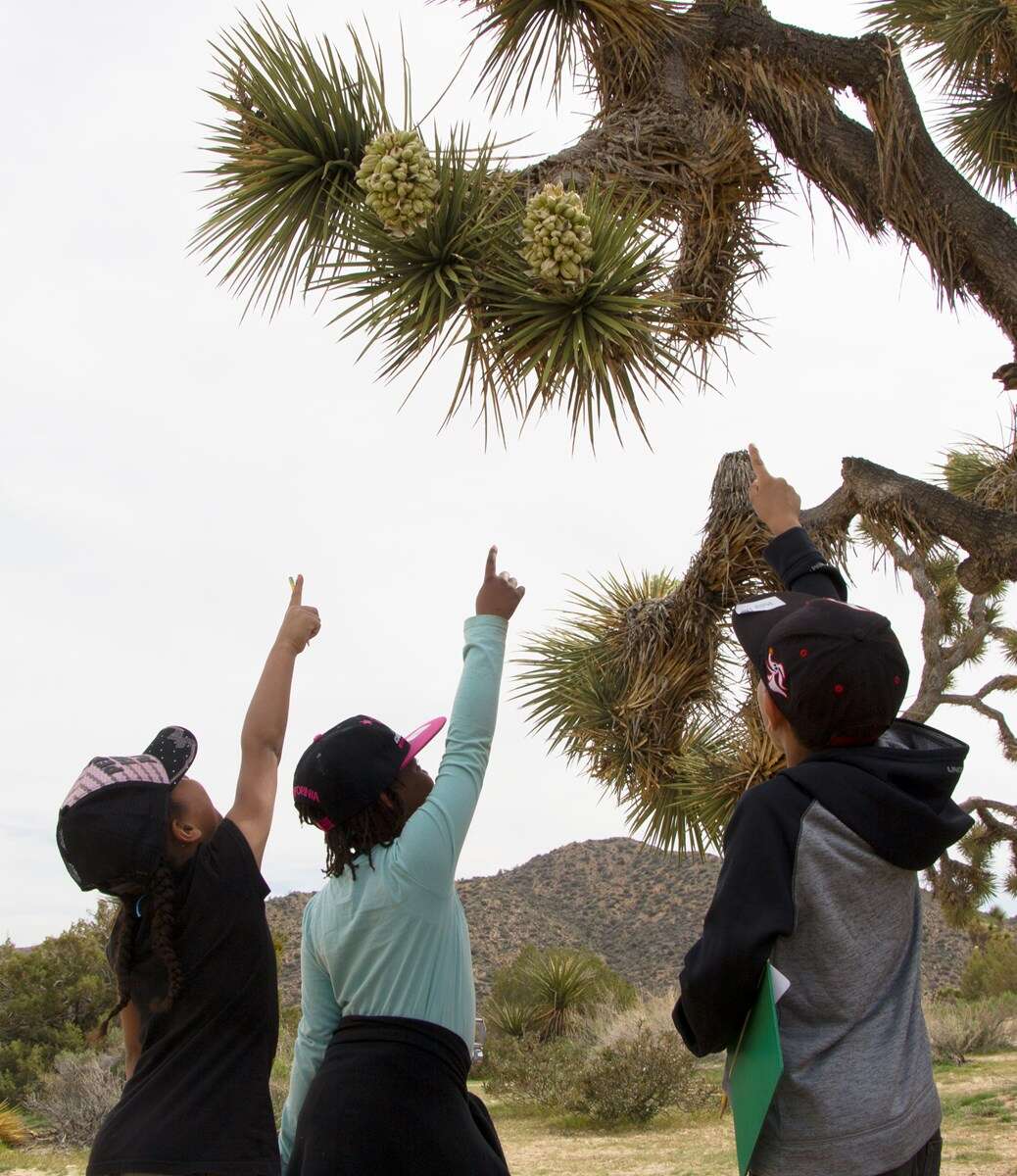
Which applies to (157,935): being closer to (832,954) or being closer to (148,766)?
(148,766)

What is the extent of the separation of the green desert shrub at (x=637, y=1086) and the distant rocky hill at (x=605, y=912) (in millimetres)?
14401

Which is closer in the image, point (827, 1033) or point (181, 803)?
point (827, 1033)

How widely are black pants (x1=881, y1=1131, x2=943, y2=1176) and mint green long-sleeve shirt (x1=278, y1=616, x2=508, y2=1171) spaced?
0.76 meters

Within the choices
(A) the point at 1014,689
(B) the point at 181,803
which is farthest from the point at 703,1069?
(B) the point at 181,803

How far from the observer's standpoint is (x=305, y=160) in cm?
506

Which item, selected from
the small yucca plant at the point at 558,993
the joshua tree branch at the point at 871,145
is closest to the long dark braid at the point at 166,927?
the joshua tree branch at the point at 871,145

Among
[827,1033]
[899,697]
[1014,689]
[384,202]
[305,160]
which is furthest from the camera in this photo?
[1014,689]

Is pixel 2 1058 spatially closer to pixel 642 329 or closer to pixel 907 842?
pixel 642 329

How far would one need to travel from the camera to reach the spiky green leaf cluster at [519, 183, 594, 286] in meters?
4.42

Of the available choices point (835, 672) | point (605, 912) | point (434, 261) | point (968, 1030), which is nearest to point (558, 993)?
point (968, 1030)

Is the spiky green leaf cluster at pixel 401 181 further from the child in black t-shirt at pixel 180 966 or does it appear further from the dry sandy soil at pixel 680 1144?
the dry sandy soil at pixel 680 1144

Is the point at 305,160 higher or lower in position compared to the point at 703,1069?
higher

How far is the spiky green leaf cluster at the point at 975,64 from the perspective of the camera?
272 inches

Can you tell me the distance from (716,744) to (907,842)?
4.82m
